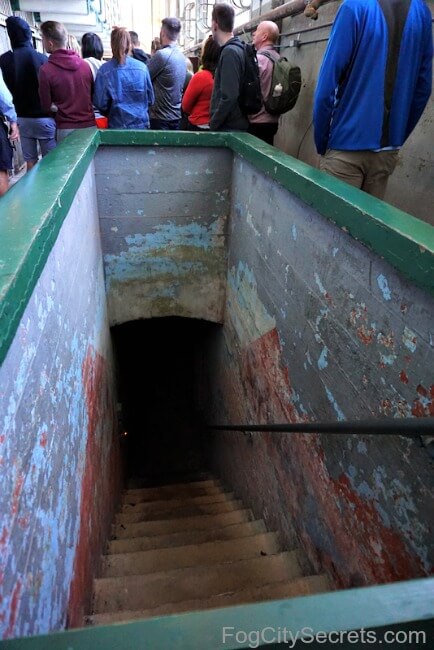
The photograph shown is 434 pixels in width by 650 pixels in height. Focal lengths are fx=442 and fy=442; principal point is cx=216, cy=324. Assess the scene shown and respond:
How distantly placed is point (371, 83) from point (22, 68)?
12.6 ft

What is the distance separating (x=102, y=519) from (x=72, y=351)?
4.14 ft

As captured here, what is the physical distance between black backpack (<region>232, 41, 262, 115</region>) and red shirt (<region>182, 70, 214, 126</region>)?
2.32 feet

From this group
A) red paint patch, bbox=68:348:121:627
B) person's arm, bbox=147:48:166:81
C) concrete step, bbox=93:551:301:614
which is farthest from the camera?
person's arm, bbox=147:48:166:81

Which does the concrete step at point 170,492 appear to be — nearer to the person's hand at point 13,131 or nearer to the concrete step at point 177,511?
the concrete step at point 177,511

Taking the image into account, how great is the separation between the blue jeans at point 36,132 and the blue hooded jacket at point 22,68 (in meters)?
0.07

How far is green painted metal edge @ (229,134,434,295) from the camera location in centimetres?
138

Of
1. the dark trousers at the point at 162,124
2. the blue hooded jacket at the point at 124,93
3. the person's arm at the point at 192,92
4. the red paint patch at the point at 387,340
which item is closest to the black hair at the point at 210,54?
the person's arm at the point at 192,92

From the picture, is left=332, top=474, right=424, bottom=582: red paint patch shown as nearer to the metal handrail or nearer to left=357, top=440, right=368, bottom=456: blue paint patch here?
left=357, top=440, right=368, bottom=456: blue paint patch

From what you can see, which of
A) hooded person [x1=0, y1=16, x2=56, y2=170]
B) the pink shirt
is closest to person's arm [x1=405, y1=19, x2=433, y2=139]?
the pink shirt

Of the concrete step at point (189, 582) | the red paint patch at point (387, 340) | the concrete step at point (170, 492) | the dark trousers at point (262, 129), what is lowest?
the concrete step at point (170, 492)

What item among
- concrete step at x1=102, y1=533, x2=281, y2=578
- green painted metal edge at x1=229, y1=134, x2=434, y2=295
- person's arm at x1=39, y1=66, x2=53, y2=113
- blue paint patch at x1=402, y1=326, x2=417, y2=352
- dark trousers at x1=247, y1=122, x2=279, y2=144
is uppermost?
person's arm at x1=39, y1=66, x2=53, y2=113

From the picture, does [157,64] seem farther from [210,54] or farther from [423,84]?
[423,84]

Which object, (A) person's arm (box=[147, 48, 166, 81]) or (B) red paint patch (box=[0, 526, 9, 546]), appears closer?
(B) red paint patch (box=[0, 526, 9, 546])

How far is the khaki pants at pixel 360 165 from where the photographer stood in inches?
116
